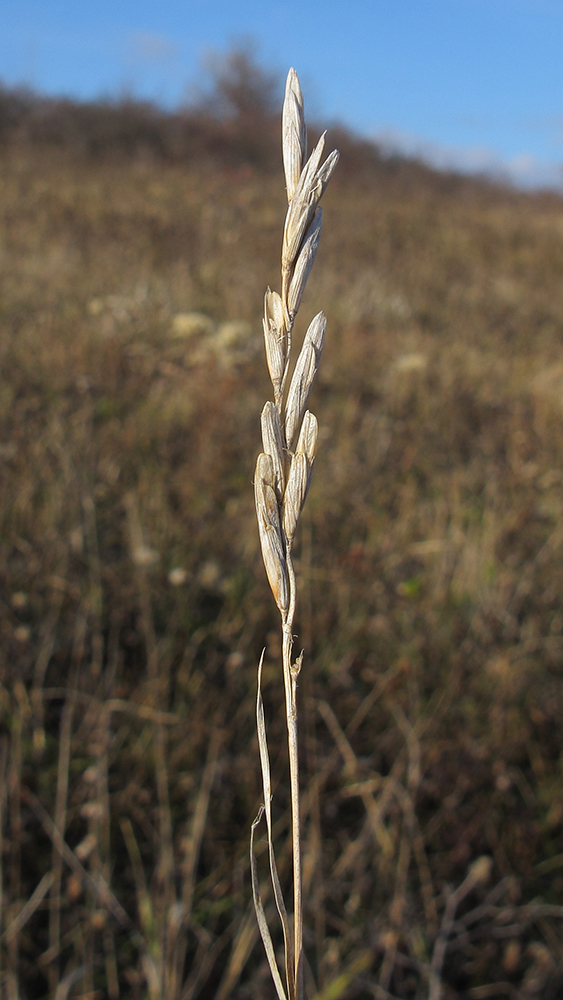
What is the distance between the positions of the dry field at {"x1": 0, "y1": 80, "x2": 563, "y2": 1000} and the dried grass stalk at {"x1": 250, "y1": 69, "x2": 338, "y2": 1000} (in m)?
1.10

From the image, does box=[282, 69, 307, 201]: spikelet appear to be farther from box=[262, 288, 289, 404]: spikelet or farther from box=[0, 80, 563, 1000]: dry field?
box=[0, 80, 563, 1000]: dry field

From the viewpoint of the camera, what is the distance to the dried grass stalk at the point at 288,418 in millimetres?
339

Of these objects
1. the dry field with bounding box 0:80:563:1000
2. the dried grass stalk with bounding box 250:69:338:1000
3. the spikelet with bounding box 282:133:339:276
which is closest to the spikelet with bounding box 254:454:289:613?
the dried grass stalk with bounding box 250:69:338:1000

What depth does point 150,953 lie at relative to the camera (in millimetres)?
1268

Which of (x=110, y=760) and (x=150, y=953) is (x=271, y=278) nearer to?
(x=110, y=760)

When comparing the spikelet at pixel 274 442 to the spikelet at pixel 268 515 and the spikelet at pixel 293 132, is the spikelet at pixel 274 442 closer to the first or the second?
the spikelet at pixel 268 515

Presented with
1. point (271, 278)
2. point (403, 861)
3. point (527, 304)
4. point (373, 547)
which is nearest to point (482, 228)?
point (527, 304)

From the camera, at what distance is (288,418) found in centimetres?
36

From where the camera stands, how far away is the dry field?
1.38 meters

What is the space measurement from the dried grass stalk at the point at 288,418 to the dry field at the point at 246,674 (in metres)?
1.10

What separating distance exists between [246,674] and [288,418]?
1.59 metres

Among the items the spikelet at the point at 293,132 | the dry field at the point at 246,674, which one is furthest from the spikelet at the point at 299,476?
the dry field at the point at 246,674

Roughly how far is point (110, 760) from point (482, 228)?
460 inches

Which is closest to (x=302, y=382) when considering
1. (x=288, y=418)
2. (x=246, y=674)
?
(x=288, y=418)
